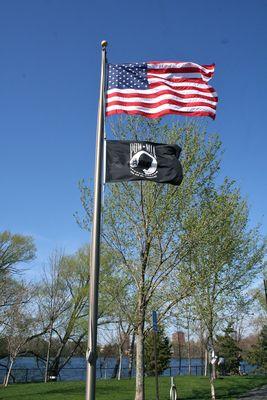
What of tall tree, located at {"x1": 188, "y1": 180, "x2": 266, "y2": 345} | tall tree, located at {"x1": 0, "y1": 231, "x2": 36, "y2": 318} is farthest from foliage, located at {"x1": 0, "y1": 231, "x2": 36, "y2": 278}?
tall tree, located at {"x1": 188, "y1": 180, "x2": 266, "y2": 345}

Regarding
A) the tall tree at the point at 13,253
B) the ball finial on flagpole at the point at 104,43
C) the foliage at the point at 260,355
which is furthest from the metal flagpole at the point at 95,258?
the foliage at the point at 260,355

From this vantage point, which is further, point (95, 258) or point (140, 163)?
point (140, 163)

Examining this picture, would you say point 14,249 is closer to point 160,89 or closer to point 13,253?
point 13,253

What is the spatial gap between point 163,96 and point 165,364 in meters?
36.8

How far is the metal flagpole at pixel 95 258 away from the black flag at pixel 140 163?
19 centimetres

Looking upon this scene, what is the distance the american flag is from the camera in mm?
9422

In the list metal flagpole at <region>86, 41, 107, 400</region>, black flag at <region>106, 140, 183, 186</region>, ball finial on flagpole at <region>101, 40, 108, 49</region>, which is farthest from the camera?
ball finial on flagpole at <region>101, 40, 108, 49</region>

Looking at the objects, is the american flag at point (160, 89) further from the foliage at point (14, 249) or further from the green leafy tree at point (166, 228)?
the foliage at point (14, 249)

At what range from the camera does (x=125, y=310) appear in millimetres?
17297

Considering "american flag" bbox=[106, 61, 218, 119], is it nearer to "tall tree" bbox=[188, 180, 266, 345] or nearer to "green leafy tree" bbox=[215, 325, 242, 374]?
"tall tree" bbox=[188, 180, 266, 345]

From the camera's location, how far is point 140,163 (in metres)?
8.51

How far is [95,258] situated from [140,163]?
204 cm

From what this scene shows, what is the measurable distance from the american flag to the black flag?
1068 mm

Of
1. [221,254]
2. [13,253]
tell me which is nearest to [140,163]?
[221,254]
